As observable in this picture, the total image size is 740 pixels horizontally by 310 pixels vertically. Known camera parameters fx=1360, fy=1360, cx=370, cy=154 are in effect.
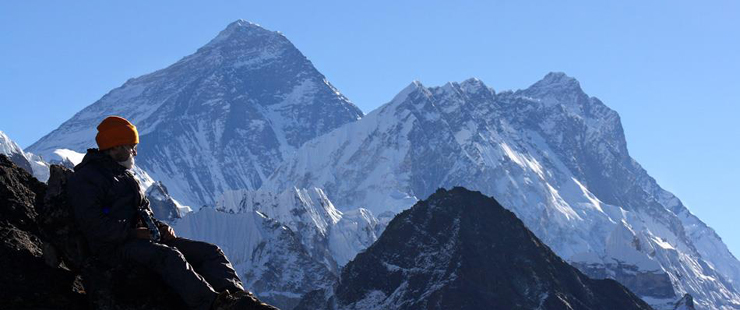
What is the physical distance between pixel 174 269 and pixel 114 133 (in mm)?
1918

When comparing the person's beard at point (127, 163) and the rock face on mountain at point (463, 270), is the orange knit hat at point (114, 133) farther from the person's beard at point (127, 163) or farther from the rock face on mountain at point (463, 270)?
the rock face on mountain at point (463, 270)

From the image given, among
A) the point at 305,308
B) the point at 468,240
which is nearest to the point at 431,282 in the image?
the point at 468,240

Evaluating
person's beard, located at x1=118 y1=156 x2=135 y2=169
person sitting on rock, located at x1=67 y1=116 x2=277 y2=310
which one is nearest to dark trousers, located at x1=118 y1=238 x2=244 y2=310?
person sitting on rock, located at x1=67 y1=116 x2=277 y2=310

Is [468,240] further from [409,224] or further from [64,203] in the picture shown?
[64,203]

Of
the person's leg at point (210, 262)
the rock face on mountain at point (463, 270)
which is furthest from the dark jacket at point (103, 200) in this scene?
the rock face on mountain at point (463, 270)

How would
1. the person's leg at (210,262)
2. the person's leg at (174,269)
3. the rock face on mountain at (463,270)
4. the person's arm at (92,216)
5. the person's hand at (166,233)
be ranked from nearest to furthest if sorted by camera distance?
the person's leg at (174,269) < the person's arm at (92,216) < the person's leg at (210,262) < the person's hand at (166,233) < the rock face on mountain at (463,270)

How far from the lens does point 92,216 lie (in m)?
15.2

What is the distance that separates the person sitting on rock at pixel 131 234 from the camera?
15047 mm

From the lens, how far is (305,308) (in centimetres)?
15425

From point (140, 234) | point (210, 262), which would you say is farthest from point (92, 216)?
point (210, 262)

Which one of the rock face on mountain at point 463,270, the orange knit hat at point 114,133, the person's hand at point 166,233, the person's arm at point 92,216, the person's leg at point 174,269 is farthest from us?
the rock face on mountain at point 463,270

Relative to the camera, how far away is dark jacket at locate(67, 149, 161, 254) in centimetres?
1528

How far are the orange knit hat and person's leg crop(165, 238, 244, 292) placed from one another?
132 centimetres

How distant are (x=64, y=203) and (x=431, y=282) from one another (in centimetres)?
12533
